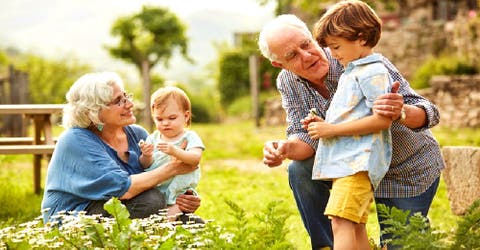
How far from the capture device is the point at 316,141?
4.04 m

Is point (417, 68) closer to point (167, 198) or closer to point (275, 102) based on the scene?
point (275, 102)

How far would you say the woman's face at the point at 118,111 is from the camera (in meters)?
4.24

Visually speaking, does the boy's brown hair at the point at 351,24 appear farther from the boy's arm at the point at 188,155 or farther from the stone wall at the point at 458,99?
the stone wall at the point at 458,99

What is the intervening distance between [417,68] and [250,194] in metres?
12.2

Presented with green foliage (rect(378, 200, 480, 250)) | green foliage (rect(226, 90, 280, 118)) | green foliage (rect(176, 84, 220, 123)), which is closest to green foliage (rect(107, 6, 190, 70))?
green foliage (rect(176, 84, 220, 123))

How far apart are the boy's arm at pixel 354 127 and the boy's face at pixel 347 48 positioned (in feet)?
1.00

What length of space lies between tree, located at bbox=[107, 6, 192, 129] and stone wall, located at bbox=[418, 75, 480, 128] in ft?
30.2

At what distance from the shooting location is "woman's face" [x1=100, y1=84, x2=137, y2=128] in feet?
13.9

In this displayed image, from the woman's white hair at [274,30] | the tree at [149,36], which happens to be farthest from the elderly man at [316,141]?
the tree at [149,36]

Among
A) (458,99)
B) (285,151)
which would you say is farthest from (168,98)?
(458,99)

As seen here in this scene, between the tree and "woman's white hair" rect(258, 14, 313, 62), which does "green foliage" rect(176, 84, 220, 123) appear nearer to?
the tree

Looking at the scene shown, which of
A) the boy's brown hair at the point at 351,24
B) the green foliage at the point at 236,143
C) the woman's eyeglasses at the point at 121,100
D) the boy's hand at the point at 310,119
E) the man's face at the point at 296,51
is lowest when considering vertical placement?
the green foliage at the point at 236,143

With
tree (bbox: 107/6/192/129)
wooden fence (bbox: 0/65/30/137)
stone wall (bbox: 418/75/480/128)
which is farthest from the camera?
tree (bbox: 107/6/192/129)

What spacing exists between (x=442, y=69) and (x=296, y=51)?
13564 mm
